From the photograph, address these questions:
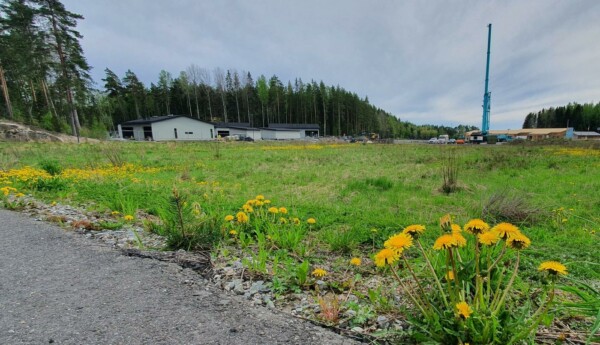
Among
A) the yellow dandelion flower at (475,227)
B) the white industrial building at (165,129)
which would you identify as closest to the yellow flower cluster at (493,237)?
the yellow dandelion flower at (475,227)

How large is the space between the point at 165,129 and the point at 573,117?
126 m

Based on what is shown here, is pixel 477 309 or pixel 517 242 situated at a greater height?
pixel 517 242

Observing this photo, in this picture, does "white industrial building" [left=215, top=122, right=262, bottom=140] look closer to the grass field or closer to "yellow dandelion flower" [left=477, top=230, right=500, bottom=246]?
the grass field

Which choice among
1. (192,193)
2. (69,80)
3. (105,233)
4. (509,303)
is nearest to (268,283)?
(509,303)

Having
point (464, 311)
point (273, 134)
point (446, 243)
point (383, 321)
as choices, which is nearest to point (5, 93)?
point (273, 134)

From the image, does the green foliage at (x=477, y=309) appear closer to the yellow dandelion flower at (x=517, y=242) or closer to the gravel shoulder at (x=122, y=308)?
the yellow dandelion flower at (x=517, y=242)

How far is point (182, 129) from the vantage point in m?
52.6

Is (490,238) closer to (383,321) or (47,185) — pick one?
(383,321)

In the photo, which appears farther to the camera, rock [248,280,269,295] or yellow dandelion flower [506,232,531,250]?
rock [248,280,269,295]

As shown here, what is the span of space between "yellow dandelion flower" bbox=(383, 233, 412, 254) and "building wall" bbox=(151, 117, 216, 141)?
56438 mm

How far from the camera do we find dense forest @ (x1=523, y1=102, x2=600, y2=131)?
86.9 meters

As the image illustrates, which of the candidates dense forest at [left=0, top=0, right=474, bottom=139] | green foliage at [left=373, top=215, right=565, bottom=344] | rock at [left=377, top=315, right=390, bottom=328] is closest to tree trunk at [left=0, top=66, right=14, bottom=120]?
dense forest at [left=0, top=0, right=474, bottom=139]

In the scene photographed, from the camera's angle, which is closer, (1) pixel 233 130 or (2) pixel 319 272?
(2) pixel 319 272

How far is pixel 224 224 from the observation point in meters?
3.39
